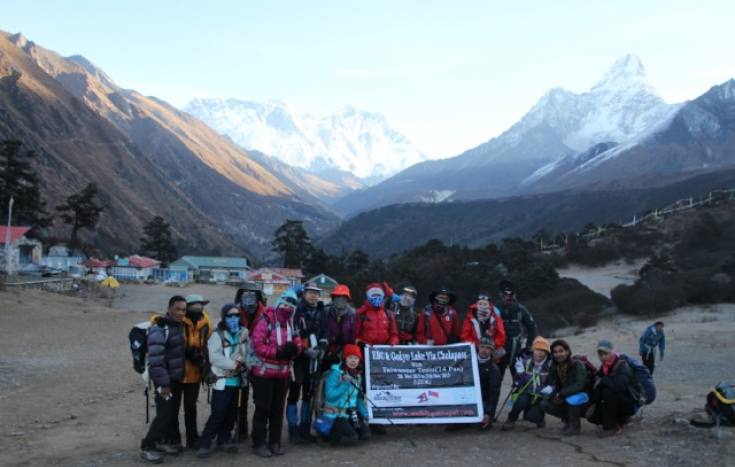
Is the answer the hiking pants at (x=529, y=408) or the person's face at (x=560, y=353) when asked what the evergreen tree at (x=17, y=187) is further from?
the person's face at (x=560, y=353)

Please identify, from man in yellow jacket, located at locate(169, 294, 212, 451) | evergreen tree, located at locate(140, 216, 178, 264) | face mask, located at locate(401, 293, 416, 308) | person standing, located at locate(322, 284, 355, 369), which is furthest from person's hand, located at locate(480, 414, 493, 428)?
evergreen tree, located at locate(140, 216, 178, 264)

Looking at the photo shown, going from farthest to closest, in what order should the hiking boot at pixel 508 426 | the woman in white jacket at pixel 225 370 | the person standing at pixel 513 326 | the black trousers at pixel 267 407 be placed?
the person standing at pixel 513 326 → the hiking boot at pixel 508 426 → the black trousers at pixel 267 407 → the woman in white jacket at pixel 225 370

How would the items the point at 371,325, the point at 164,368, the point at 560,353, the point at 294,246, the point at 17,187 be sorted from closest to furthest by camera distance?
the point at 164,368 < the point at 560,353 < the point at 371,325 < the point at 17,187 < the point at 294,246

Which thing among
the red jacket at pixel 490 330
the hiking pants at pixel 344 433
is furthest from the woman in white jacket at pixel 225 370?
the red jacket at pixel 490 330

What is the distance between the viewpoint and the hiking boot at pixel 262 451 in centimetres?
815

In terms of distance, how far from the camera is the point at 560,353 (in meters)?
9.03

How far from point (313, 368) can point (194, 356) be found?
1.58 m

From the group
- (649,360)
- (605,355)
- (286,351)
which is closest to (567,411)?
(605,355)

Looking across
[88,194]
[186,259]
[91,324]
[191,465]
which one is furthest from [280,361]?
[186,259]

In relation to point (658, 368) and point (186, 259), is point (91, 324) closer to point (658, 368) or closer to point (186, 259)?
point (658, 368)

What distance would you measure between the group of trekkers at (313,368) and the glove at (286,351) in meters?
0.01

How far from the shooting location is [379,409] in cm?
930

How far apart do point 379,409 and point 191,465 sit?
8.90 ft

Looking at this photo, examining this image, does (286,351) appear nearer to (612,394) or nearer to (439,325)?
(439,325)
